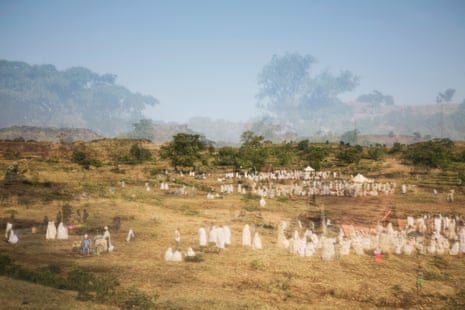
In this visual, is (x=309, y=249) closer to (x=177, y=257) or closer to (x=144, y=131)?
(x=177, y=257)

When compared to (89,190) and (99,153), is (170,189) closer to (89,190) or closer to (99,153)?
(89,190)

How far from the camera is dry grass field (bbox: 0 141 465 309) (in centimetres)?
1256

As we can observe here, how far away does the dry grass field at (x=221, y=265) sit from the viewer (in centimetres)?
1256

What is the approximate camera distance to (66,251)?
55.9 ft

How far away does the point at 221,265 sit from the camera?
52.6ft

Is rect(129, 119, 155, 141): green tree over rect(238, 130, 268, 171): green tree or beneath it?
over

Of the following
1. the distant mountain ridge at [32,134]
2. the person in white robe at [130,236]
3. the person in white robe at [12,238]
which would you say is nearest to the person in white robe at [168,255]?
the person in white robe at [130,236]

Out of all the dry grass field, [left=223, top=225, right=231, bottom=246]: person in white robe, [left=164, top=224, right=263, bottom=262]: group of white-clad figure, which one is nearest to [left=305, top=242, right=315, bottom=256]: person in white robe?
the dry grass field

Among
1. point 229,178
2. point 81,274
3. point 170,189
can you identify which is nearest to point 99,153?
point 229,178

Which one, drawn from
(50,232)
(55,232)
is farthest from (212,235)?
(50,232)

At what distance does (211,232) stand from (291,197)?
674 inches

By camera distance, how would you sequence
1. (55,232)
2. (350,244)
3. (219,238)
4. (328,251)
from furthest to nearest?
(55,232), (350,244), (219,238), (328,251)

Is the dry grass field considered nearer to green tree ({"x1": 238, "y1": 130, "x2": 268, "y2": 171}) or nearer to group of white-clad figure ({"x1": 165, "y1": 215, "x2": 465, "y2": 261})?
group of white-clad figure ({"x1": 165, "y1": 215, "x2": 465, "y2": 261})

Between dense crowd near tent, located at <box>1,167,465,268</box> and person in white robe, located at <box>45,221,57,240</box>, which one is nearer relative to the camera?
dense crowd near tent, located at <box>1,167,465,268</box>
